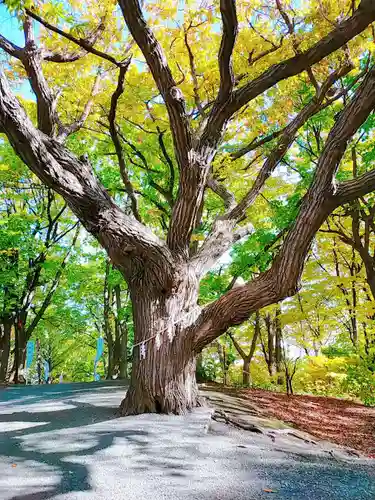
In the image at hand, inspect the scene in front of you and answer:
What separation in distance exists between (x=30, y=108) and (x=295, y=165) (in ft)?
21.5

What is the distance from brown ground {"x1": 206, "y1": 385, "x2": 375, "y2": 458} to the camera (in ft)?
14.6

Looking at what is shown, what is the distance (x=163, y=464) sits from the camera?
2.56 m

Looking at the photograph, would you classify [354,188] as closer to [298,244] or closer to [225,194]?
[298,244]

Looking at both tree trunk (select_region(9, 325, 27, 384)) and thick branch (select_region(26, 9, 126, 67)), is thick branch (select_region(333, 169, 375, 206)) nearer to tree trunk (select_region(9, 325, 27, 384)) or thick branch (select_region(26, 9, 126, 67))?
thick branch (select_region(26, 9, 126, 67))

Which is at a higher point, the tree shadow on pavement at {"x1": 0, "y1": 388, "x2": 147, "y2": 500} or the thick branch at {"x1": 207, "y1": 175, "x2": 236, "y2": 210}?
the thick branch at {"x1": 207, "y1": 175, "x2": 236, "y2": 210}

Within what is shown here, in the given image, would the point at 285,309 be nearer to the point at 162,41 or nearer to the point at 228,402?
the point at 228,402

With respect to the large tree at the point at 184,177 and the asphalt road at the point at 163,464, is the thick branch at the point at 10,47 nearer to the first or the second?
the large tree at the point at 184,177

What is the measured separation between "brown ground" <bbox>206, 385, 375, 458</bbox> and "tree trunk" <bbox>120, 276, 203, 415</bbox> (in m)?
1.62

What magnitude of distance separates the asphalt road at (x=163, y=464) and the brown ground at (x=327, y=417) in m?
1.12

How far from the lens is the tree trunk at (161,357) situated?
3979 millimetres

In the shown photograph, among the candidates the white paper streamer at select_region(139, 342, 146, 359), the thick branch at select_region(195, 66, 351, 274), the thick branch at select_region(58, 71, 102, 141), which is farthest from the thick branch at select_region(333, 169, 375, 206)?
the thick branch at select_region(58, 71, 102, 141)

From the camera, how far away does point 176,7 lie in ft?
18.3

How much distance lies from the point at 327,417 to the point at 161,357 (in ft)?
10.7

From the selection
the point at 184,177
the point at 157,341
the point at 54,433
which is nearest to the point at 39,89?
the point at 184,177
